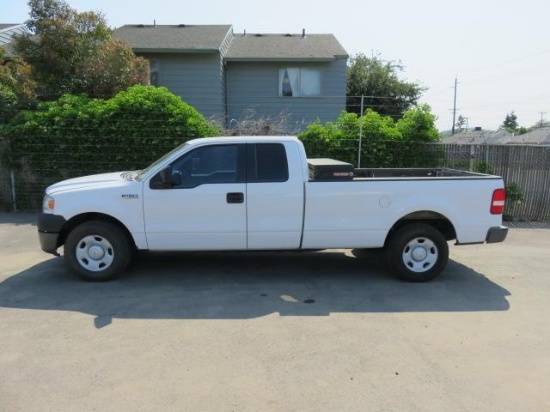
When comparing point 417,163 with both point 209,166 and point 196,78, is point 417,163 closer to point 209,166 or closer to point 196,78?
point 209,166

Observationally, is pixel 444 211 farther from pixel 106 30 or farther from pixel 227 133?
pixel 106 30

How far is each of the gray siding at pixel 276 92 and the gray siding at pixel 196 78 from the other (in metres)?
1.13

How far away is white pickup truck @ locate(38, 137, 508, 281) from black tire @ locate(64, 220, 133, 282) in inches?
0.5

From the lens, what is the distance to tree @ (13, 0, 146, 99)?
1257 centimetres

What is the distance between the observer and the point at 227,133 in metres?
11.3

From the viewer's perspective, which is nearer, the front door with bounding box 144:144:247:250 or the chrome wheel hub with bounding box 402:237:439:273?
the front door with bounding box 144:144:247:250

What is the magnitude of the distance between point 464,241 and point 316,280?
197 centimetres

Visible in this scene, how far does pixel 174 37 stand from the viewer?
17656 mm

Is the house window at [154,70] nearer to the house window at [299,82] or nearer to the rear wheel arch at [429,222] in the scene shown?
the house window at [299,82]

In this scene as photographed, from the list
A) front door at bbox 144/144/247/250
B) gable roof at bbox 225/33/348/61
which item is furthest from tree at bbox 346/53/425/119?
front door at bbox 144/144/247/250

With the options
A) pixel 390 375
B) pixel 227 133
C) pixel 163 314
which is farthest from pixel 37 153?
pixel 390 375

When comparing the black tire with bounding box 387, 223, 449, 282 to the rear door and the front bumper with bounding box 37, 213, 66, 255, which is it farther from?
the front bumper with bounding box 37, 213, 66, 255

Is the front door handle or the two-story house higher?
the two-story house

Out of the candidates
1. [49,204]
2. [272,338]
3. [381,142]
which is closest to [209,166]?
[49,204]
